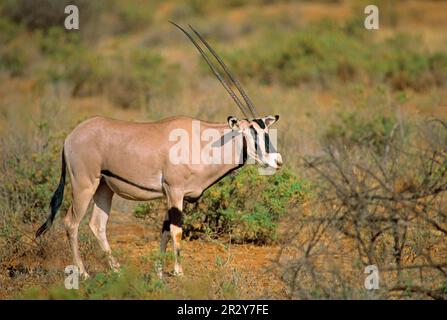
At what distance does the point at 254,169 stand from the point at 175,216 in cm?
170

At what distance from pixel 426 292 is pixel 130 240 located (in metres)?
4.13

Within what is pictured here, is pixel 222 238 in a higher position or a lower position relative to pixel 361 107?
lower

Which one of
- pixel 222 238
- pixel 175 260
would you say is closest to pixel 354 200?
pixel 175 260

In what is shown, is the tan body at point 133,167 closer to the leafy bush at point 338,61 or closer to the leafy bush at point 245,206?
the leafy bush at point 245,206

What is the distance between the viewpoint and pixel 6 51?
1859 cm

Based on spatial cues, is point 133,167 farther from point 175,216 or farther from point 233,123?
point 233,123

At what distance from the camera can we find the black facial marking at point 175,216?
23.1ft

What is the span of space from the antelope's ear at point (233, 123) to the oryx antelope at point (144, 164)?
A: 0.5 inches

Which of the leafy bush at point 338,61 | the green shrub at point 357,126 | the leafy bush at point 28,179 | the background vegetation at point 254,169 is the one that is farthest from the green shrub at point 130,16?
the leafy bush at point 28,179

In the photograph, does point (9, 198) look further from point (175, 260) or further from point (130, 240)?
point (175, 260)

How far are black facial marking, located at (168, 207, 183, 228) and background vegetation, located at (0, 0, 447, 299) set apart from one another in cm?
51

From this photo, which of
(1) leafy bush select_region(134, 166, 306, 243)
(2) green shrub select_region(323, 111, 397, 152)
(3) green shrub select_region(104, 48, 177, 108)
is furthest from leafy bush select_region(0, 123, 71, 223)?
(3) green shrub select_region(104, 48, 177, 108)

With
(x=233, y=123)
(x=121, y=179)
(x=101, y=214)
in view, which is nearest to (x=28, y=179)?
(x=101, y=214)

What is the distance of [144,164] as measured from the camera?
23.4ft
